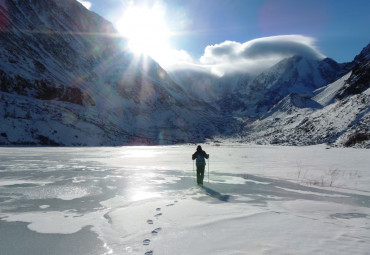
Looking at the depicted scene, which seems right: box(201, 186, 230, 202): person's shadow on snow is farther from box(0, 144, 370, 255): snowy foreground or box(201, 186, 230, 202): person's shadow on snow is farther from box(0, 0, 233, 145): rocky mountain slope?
box(0, 0, 233, 145): rocky mountain slope

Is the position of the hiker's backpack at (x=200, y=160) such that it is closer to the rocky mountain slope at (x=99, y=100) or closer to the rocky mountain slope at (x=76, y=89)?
the rocky mountain slope at (x=99, y=100)

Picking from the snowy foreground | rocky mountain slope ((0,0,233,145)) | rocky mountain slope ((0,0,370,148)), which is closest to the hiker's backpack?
the snowy foreground

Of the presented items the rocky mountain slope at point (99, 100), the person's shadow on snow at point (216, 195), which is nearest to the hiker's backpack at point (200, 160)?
the person's shadow on snow at point (216, 195)

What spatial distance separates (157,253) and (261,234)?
244 centimetres

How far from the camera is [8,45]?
106 meters

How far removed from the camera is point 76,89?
11044 cm

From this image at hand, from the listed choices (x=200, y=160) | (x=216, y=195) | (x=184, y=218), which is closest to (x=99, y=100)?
(x=200, y=160)

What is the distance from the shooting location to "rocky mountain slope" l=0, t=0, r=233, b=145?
80.0 metres

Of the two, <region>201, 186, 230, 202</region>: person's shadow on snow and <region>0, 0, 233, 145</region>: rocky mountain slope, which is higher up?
<region>0, 0, 233, 145</region>: rocky mountain slope

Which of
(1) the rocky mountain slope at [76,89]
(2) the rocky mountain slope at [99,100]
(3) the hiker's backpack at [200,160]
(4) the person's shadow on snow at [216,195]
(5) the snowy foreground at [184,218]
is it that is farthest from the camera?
(1) the rocky mountain slope at [76,89]

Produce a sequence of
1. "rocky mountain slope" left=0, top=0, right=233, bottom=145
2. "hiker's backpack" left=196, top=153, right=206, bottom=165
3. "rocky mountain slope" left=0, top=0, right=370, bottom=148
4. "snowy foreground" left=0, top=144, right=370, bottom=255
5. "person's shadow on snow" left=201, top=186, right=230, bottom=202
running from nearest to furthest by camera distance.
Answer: "snowy foreground" left=0, top=144, right=370, bottom=255 < "person's shadow on snow" left=201, top=186, right=230, bottom=202 < "hiker's backpack" left=196, top=153, right=206, bottom=165 < "rocky mountain slope" left=0, top=0, right=370, bottom=148 < "rocky mountain slope" left=0, top=0, right=233, bottom=145

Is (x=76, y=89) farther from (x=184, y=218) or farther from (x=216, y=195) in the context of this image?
(x=184, y=218)

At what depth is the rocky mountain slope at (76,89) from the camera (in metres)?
80.0

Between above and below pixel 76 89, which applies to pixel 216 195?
below
